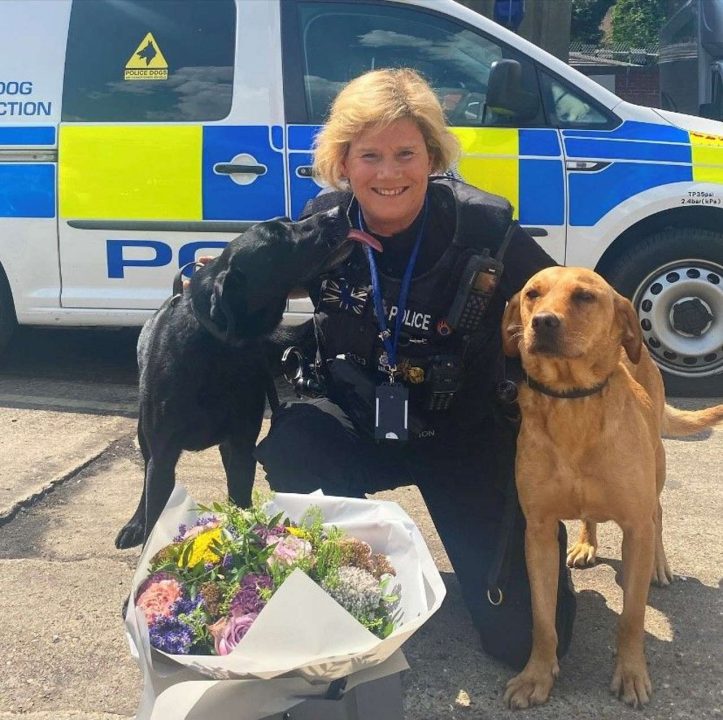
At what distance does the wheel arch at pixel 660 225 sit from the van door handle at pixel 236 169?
5.61 feet

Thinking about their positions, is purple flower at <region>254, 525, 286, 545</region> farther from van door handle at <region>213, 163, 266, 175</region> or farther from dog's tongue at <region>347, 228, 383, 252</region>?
van door handle at <region>213, 163, 266, 175</region>

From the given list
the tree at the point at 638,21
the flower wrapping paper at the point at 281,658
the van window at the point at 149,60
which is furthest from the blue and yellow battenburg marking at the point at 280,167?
the tree at the point at 638,21

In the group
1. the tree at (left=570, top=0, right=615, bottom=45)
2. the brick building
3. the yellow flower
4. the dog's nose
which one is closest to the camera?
the yellow flower

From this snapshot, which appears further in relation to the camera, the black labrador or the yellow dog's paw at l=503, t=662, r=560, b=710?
the black labrador

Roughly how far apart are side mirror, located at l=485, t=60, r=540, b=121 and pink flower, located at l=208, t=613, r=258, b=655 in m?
3.04

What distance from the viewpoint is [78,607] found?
254 centimetres

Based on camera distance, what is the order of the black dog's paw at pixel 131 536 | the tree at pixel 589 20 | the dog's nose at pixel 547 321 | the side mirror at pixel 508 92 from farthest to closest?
the tree at pixel 589 20 → the side mirror at pixel 508 92 → the black dog's paw at pixel 131 536 → the dog's nose at pixel 547 321

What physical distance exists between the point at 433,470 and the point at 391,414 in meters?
0.27

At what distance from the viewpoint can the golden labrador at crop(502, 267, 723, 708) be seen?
2119 mm

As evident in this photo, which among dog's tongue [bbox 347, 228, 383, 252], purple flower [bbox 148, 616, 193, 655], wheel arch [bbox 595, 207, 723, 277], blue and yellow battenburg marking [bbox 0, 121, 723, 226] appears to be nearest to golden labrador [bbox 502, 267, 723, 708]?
dog's tongue [bbox 347, 228, 383, 252]

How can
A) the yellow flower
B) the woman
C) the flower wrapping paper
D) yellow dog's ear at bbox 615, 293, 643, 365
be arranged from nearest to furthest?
the flower wrapping paper < the yellow flower < yellow dog's ear at bbox 615, 293, 643, 365 < the woman

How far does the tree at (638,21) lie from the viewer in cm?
2734

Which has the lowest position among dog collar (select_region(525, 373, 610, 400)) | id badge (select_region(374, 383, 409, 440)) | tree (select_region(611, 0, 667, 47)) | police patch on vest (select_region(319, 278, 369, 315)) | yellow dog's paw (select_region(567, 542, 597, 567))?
yellow dog's paw (select_region(567, 542, 597, 567))

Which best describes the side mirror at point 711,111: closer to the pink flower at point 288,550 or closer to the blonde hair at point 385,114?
the blonde hair at point 385,114
